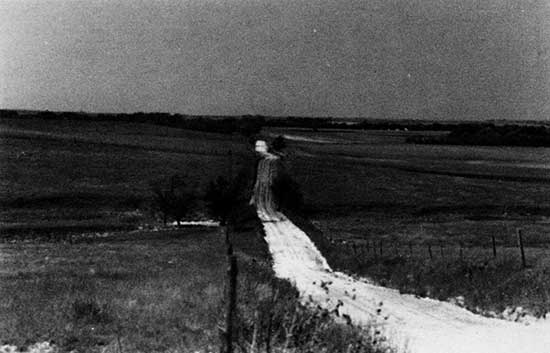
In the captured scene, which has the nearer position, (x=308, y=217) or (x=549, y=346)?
(x=549, y=346)

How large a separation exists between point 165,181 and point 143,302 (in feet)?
224

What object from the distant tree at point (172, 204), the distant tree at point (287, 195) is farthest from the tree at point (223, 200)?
the distant tree at point (287, 195)

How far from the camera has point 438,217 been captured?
219 ft

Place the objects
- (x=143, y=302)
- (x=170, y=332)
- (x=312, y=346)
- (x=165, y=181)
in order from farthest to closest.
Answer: (x=165, y=181) → (x=143, y=302) → (x=170, y=332) → (x=312, y=346)

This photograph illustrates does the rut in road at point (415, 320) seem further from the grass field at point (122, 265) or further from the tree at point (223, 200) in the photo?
the tree at point (223, 200)

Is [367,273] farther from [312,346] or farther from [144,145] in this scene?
[144,145]

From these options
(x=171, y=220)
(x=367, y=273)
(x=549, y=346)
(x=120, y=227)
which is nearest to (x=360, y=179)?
(x=171, y=220)

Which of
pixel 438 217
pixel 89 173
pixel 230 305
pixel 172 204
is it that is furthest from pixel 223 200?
pixel 230 305

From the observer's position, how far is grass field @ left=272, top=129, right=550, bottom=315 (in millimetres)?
23062

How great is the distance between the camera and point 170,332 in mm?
11969

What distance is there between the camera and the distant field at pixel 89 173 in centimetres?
6278

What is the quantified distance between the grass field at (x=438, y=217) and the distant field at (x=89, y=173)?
16627mm

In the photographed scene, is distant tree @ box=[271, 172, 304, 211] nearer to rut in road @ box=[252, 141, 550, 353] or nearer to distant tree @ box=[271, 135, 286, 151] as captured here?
rut in road @ box=[252, 141, 550, 353]

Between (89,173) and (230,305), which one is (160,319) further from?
(89,173)
